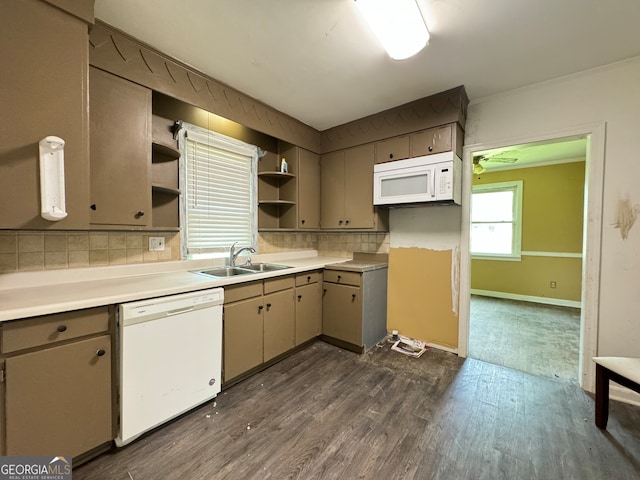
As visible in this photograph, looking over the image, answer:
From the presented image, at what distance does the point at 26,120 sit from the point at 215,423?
77.1 inches

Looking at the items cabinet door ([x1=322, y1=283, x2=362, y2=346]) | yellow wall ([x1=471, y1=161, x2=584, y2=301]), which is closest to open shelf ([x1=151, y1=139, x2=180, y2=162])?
cabinet door ([x1=322, y1=283, x2=362, y2=346])

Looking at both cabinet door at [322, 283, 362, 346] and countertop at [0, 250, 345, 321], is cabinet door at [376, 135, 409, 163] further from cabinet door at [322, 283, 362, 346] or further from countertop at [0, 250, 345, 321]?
countertop at [0, 250, 345, 321]

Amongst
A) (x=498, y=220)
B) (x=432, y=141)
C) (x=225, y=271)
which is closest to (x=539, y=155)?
(x=498, y=220)

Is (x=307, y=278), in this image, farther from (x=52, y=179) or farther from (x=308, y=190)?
(x=52, y=179)

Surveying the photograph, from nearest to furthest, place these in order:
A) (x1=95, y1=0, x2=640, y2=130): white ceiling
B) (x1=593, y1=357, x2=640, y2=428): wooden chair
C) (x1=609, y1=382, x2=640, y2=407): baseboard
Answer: (x1=95, y1=0, x2=640, y2=130): white ceiling → (x1=593, y1=357, x2=640, y2=428): wooden chair → (x1=609, y1=382, x2=640, y2=407): baseboard

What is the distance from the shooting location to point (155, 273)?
2.09 metres

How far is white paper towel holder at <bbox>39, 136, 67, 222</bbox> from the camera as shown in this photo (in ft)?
4.07

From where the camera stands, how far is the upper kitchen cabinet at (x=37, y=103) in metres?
1.17

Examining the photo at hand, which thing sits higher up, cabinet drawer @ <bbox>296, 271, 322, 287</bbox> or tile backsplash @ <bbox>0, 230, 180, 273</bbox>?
tile backsplash @ <bbox>0, 230, 180, 273</bbox>

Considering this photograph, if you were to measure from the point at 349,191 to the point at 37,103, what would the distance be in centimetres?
249

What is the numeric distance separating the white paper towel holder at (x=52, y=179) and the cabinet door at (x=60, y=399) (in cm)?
66

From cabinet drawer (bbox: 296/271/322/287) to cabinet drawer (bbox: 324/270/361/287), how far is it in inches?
3.8

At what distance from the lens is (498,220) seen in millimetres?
5055

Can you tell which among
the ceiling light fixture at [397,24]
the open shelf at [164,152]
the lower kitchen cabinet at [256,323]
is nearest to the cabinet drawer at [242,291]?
the lower kitchen cabinet at [256,323]
